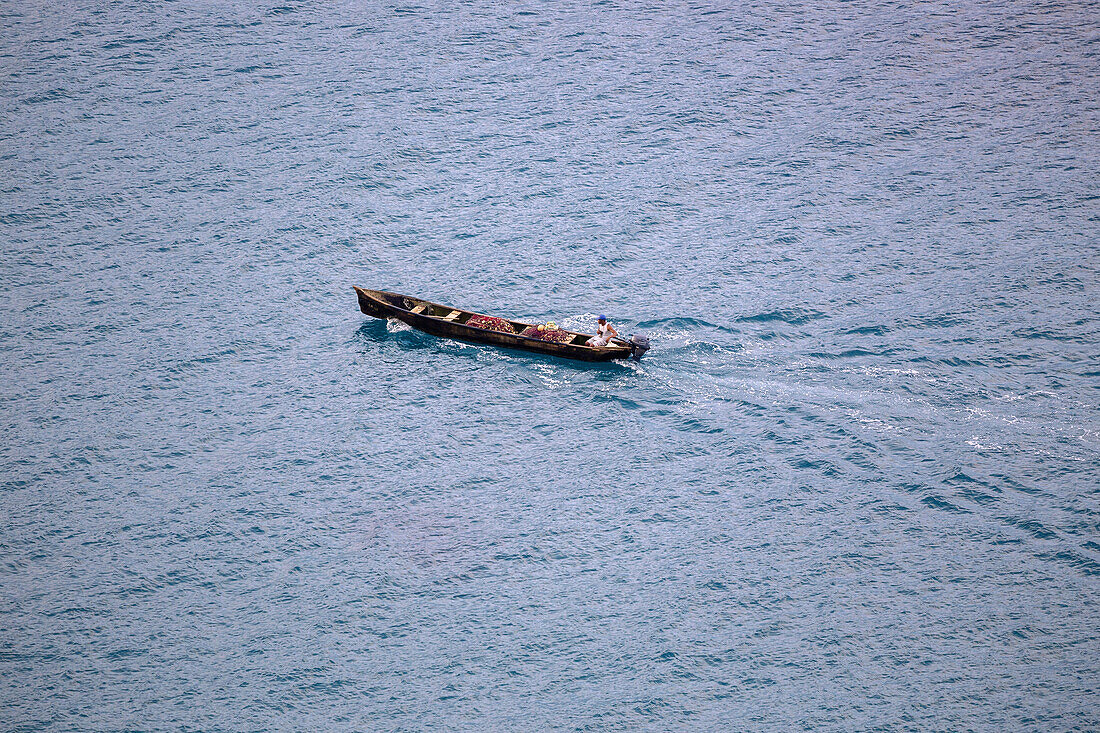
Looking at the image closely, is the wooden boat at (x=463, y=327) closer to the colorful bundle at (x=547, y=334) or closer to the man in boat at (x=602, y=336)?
the colorful bundle at (x=547, y=334)

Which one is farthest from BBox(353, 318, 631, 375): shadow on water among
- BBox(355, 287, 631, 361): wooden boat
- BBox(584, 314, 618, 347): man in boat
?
BBox(584, 314, 618, 347): man in boat

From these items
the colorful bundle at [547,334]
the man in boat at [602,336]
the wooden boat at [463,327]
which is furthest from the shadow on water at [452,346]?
the man in boat at [602,336]

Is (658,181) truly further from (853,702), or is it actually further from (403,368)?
(853,702)

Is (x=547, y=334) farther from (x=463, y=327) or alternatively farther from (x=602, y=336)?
(x=463, y=327)

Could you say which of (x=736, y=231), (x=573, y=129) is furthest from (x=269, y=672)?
(x=573, y=129)

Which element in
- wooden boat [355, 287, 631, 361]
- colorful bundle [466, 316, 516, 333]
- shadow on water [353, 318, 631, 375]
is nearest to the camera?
wooden boat [355, 287, 631, 361]

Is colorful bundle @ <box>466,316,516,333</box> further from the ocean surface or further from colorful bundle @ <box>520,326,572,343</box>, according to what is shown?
the ocean surface

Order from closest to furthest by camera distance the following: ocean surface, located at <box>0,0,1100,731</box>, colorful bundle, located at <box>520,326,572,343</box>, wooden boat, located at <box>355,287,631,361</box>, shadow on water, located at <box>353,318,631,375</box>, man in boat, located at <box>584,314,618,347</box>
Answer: ocean surface, located at <box>0,0,1100,731</box>
man in boat, located at <box>584,314,618,347</box>
wooden boat, located at <box>355,287,631,361</box>
colorful bundle, located at <box>520,326,572,343</box>
shadow on water, located at <box>353,318,631,375</box>

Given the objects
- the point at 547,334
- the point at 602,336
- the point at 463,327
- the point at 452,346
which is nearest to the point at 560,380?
the point at 547,334
